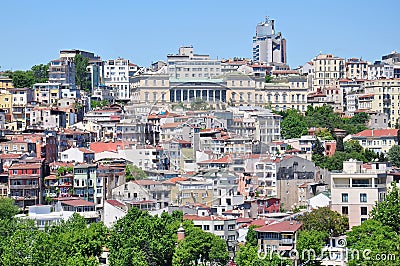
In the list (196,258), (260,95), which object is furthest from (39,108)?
(196,258)

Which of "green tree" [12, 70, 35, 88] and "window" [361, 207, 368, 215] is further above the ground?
"green tree" [12, 70, 35, 88]

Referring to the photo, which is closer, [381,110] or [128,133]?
[128,133]

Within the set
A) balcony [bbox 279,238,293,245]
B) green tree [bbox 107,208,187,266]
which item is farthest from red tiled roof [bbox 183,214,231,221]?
balcony [bbox 279,238,293,245]

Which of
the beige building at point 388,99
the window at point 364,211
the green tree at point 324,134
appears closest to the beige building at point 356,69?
the beige building at point 388,99

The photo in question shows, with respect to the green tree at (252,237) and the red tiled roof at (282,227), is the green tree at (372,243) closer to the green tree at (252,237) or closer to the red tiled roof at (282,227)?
the red tiled roof at (282,227)

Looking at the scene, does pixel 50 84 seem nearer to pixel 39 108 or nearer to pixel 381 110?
pixel 39 108

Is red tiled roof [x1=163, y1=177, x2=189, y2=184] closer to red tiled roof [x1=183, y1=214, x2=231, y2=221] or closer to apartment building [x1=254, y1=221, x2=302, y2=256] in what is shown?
red tiled roof [x1=183, y1=214, x2=231, y2=221]
